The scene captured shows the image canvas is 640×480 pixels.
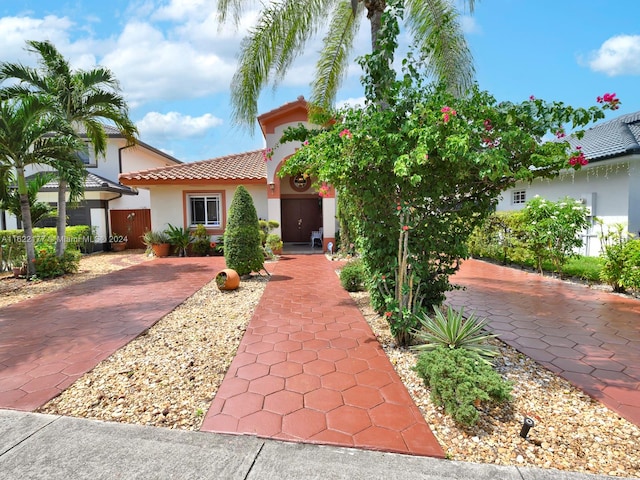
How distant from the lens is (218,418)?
11.0ft

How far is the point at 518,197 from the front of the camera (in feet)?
56.4

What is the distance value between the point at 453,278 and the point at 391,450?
26.4 feet

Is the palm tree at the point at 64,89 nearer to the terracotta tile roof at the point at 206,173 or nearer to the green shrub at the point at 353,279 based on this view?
the terracotta tile roof at the point at 206,173

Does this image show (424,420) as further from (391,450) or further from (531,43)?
(531,43)

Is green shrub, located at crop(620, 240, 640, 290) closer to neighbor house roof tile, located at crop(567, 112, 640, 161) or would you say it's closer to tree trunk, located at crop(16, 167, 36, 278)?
neighbor house roof tile, located at crop(567, 112, 640, 161)

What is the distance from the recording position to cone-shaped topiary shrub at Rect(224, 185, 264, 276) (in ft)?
31.8

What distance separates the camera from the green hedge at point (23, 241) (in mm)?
12089

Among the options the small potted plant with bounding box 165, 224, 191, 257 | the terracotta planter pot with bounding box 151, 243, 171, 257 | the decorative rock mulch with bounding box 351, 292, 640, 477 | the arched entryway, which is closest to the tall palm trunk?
the decorative rock mulch with bounding box 351, 292, 640, 477

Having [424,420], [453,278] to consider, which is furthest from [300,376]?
[453,278]

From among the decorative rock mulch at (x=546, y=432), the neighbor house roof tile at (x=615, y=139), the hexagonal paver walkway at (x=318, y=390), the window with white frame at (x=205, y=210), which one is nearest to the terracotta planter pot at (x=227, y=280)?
the hexagonal paver walkway at (x=318, y=390)

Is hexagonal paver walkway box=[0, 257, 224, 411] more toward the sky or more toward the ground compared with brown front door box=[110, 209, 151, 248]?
more toward the ground

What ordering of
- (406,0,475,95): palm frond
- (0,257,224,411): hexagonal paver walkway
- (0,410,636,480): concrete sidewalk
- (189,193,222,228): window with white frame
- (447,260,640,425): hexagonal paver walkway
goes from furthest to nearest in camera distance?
(189,193,222,228): window with white frame
(406,0,475,95): palm frond
(0,257,224,411): hexagonal paver walkway
(447,260,640,425): hexagonal paver walkway
(0,410,636,480): concrete sidewalk

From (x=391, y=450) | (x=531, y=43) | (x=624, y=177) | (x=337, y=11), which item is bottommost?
(x=391, y=450)

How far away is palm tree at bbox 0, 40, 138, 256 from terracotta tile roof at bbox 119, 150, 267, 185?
3.47m
